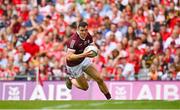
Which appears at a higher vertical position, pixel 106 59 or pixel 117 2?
pixel 117 2

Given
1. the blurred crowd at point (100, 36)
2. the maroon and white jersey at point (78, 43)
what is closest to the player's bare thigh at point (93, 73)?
the maroon and white jersey at point (78, 43)

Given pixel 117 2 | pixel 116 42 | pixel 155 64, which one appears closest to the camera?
pixel 155 64

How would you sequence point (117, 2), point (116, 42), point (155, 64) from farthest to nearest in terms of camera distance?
point (117, 2) < point (116, 42) < point (155, 64)

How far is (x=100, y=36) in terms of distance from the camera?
21359 millimetres

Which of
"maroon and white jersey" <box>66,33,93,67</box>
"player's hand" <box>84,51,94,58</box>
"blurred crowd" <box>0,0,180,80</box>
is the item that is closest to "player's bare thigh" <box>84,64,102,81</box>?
"maroon and white jersey" <box>66,33,93,67</box>

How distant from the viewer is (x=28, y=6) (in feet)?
75.8

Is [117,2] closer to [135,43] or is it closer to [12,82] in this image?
[135,43]

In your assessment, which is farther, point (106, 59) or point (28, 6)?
point (28, 6)

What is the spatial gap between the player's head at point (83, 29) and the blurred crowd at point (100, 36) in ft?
12.6

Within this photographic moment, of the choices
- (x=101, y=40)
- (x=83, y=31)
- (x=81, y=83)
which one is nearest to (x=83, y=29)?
(x=83, y=31)

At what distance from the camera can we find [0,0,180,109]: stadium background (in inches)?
773

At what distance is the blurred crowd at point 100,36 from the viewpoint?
65.4ft

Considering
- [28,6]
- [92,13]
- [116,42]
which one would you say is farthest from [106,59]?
[28,6]

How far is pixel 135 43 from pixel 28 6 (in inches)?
164
